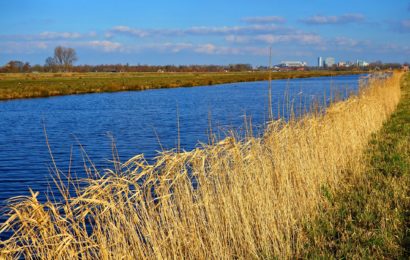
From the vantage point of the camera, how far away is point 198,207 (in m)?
6.10

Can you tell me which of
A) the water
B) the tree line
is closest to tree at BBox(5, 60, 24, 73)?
the tree line

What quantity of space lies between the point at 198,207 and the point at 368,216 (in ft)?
7.72

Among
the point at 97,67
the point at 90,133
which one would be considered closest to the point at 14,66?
the point at 97,67

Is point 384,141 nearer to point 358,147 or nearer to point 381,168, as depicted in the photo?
point 358,147

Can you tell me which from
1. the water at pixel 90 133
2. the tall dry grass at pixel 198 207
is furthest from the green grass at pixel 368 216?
the water at pixel 90 133

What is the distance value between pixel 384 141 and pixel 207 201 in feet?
26.7

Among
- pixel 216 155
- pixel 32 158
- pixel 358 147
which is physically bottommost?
pixel 32 158

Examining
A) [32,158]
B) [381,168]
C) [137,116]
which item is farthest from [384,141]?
[137,116]

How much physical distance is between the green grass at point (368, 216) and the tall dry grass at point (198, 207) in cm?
27

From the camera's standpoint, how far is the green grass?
5387 mm

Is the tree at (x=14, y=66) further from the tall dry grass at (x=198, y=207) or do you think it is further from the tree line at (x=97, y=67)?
the tall dry grass at (x=198, y=207)

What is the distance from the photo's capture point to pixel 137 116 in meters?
26.6

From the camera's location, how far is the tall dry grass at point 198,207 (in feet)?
14.8

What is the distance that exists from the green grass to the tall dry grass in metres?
0.27
